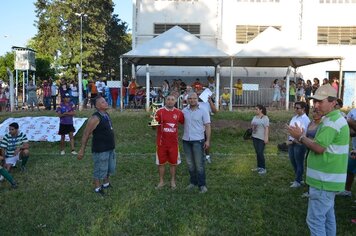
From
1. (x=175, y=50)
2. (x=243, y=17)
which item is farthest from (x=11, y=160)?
(x=243, y=17)

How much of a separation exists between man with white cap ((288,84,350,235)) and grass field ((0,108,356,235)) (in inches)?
51.3

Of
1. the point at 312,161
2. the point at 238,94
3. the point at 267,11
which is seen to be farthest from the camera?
the point at 267,11

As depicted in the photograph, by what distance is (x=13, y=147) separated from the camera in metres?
8.81

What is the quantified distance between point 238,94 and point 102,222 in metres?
15.6

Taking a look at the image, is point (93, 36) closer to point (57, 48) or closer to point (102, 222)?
point (57, 48)

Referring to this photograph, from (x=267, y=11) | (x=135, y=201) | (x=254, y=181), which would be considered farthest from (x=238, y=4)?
(x=135, y=201)

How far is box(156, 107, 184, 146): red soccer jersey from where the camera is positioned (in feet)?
24.3

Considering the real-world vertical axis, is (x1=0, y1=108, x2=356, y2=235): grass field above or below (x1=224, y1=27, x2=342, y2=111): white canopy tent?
below

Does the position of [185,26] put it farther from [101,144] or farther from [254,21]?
[101,144]

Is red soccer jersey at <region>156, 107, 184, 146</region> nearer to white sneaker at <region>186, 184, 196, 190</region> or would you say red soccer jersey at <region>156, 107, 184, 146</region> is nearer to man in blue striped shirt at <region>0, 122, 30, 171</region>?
white sneaker at <region>186, 184, 196, 190</region>

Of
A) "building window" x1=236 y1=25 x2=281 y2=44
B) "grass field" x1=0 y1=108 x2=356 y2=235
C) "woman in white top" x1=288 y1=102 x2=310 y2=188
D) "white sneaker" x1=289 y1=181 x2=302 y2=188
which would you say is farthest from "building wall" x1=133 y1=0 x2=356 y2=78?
"white sneaker" x1=289 y1=181 x2=302 y2=188

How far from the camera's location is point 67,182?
7969 millimetres

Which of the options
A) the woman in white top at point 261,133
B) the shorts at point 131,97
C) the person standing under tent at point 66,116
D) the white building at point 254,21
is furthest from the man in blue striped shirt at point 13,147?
the white building at point 254,21

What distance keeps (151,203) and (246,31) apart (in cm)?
2158
